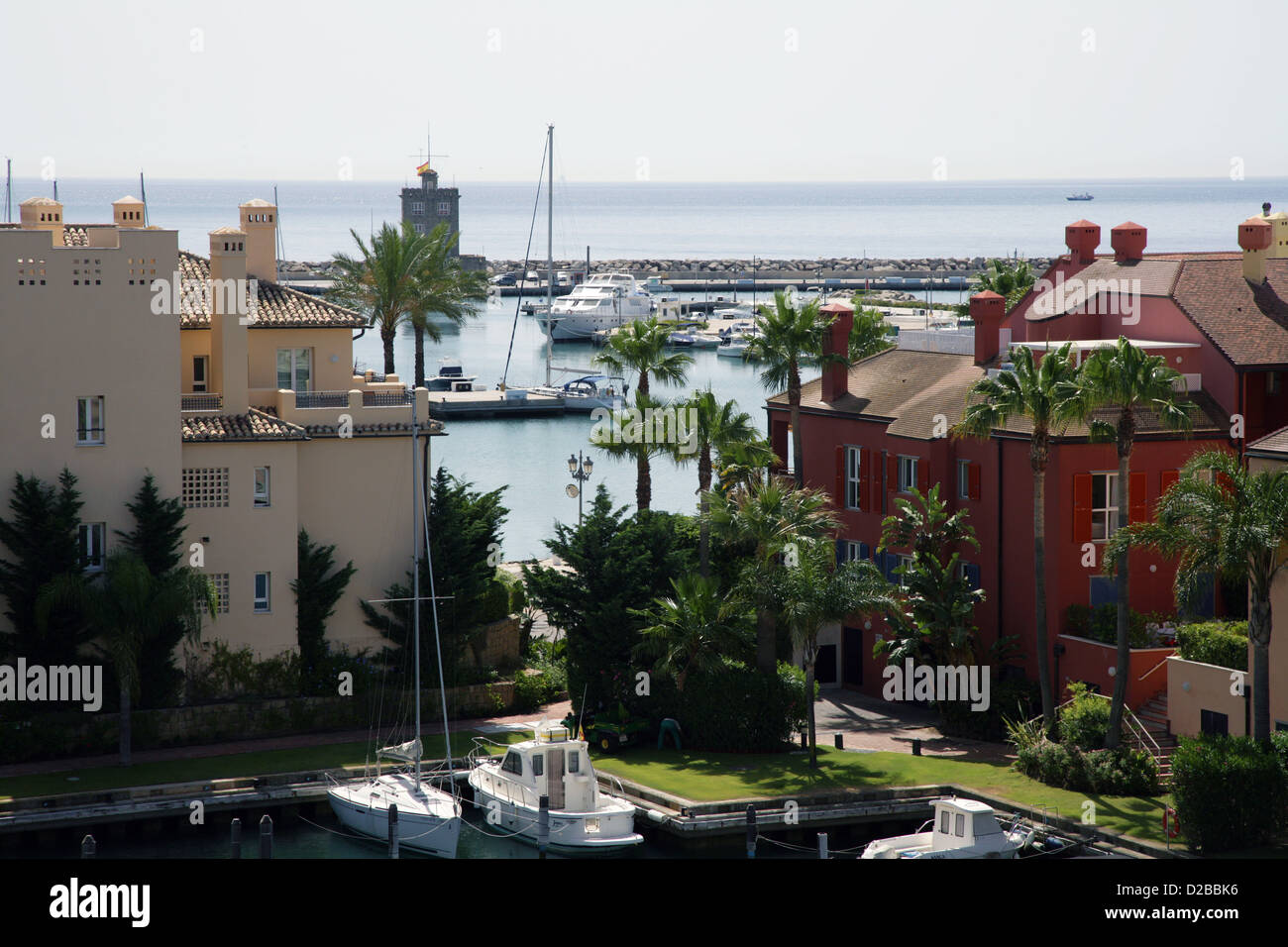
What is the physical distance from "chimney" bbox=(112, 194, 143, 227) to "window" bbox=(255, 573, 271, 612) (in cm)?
1262

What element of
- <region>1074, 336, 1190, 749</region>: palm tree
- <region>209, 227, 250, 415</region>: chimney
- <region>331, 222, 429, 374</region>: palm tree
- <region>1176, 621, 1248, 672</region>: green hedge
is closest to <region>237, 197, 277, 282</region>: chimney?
<region>209, 227, 250, 415</region>: chimney

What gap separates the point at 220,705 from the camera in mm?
39219

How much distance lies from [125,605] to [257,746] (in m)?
4.64

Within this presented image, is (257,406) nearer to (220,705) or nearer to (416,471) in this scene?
(416,471)

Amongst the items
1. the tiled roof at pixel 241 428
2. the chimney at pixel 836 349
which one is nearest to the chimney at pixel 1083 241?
the chimney at pixel 836 349

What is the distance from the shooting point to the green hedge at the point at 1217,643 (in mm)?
35719

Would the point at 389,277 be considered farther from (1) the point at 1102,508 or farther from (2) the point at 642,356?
(1) the point at 1102,508

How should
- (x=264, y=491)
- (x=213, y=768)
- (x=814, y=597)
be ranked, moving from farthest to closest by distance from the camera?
(x=264, y=491) → (x=814, y=597) → (x=213, y=768)

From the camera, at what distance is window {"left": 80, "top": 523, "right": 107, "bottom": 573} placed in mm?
38406

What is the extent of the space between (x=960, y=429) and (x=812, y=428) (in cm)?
990

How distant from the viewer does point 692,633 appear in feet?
128

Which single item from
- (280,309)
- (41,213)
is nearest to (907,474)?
(280,309)

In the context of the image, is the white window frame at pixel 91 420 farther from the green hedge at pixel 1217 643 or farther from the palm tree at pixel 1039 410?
the green hedge at pixel 1217 643
